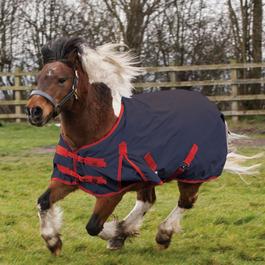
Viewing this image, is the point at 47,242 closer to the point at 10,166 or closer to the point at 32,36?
the point at 10,166

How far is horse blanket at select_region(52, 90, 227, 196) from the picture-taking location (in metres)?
4.05

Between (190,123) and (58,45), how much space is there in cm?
121

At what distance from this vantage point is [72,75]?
159 inches

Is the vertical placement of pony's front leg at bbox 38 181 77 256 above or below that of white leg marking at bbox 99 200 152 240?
above

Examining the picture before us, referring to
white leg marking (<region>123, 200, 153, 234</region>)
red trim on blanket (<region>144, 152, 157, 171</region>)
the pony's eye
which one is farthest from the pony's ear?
white leg marking (<region>123, 200, 153, 234</region>)

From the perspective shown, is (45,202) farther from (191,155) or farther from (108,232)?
(191,155)

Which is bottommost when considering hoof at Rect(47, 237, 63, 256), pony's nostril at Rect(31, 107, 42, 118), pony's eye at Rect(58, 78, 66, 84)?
hoof at Rect(47, 237, 63, 256)

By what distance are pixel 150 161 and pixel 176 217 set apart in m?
0.81

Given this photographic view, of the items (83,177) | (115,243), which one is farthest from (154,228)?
(83,177)

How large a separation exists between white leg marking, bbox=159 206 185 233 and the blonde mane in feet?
3.36

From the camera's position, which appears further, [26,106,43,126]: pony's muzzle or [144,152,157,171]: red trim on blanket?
[144,152,157,171]: red trim on blanket

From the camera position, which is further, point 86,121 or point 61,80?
point 86,121

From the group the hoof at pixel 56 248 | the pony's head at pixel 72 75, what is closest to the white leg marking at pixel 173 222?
the hoof at pixel 56 248

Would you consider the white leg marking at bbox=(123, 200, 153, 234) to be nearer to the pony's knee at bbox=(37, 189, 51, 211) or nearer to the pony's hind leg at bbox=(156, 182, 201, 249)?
the pony's hind leg at bbox=(156, 182, 201, 249)
